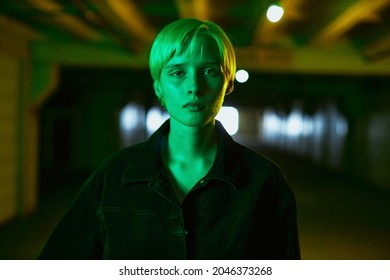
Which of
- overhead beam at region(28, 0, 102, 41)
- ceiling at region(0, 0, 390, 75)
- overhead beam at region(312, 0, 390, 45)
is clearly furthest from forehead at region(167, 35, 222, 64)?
overhead beam at region(28, 0, 102, 41)

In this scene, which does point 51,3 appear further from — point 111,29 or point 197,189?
point 197,189

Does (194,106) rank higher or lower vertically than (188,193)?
higher

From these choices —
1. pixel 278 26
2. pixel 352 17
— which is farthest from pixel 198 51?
pixel 278 26

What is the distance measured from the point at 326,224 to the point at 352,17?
94.3 inches

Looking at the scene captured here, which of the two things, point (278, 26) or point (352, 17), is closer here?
point (352, 17)

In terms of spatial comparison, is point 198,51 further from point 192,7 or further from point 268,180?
point 192,7

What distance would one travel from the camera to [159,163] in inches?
41.7

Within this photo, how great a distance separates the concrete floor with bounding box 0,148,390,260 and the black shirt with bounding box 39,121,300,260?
286 centimetres

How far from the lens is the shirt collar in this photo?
1.01 meters

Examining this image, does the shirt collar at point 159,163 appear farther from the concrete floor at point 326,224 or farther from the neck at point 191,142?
the concrete floor at point 326,224

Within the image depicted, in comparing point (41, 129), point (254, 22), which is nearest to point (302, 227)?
point (254, 22)

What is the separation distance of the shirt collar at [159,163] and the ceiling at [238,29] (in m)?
2.20

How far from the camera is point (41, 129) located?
943cm

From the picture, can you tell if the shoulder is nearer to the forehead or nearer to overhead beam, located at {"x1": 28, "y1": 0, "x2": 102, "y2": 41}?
the forehead
